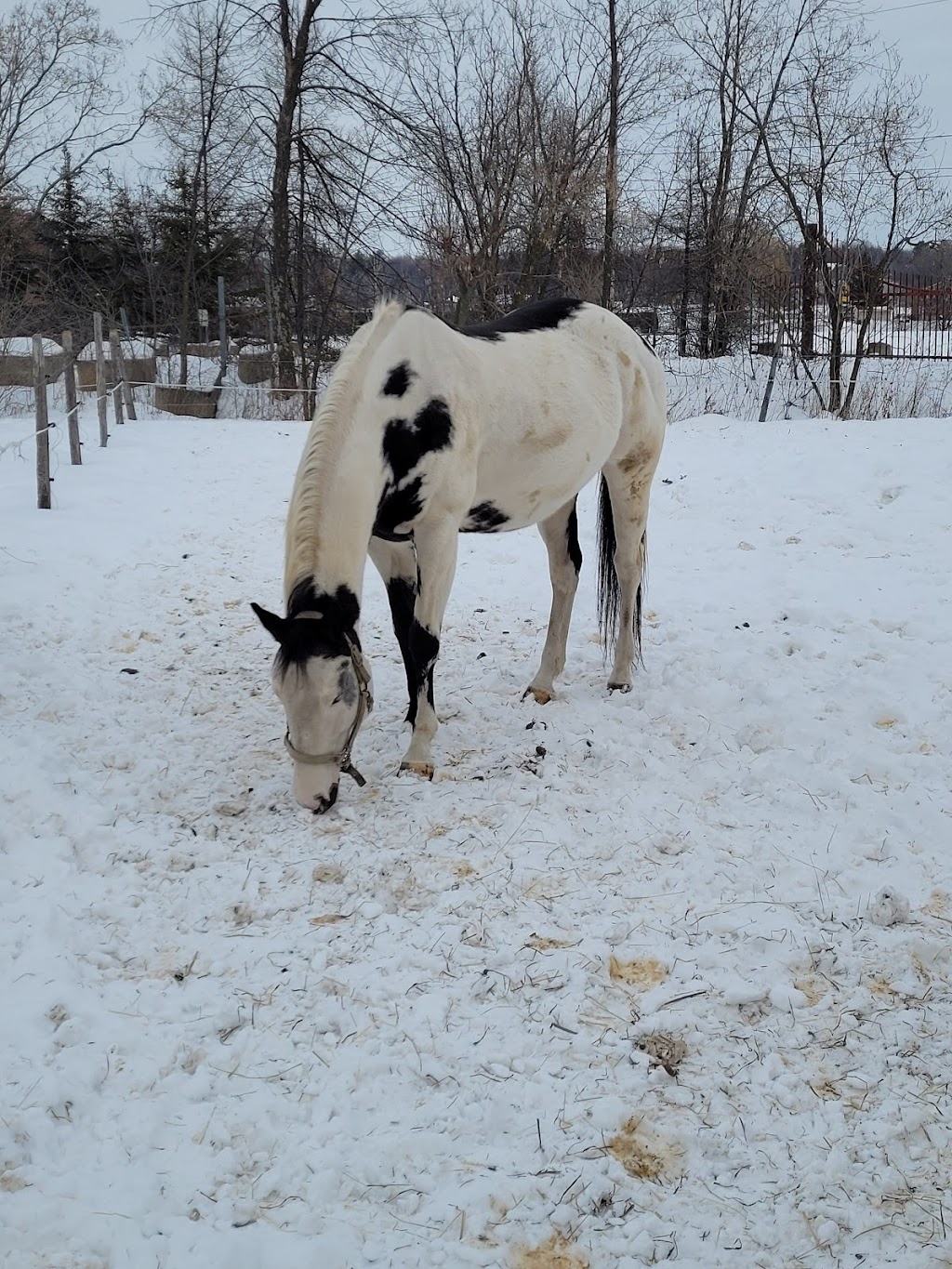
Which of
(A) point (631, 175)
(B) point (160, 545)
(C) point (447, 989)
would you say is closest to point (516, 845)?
(C) point (447, 989)

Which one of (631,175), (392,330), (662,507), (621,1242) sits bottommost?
(621,1242)

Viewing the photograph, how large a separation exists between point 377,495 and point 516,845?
128 centimetres

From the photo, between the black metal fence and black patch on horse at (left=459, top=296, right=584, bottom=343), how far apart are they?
1082 centimetres

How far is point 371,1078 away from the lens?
6.52ft

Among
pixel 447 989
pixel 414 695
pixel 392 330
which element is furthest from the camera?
pixel 414 695

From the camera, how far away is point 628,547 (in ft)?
14.9

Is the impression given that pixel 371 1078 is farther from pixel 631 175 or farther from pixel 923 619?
pixel 631 175

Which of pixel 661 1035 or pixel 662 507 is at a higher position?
pixel 662 507

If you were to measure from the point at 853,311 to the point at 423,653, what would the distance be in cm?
1371

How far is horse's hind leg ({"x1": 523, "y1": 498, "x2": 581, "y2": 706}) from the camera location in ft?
14.3

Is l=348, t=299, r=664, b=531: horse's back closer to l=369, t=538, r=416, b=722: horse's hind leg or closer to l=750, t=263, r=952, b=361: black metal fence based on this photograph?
l=369, t=538, r=416, b=722: horse's hind leg

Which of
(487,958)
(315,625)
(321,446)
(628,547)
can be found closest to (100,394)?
(628,547)

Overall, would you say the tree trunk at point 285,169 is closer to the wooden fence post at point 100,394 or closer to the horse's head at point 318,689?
the wooden fence post at point 100,394

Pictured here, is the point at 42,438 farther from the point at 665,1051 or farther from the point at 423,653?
the point at 665,1051
